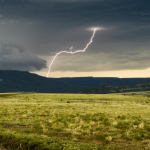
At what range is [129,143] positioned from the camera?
14109 millimetres

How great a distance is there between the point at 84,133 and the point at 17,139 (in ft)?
20.3

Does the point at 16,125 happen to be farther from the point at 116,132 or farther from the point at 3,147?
the point at 116,132

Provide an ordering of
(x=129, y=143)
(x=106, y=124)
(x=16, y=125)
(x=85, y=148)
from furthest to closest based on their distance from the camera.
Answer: (x=106, y=124) → (x=16, y=125) → (x=129, y=143) → (x=85, y=148)

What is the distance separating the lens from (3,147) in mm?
12227

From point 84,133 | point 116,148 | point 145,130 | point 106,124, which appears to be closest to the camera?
point 116,148

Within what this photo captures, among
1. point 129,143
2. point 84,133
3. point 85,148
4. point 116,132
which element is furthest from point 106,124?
point 85,148

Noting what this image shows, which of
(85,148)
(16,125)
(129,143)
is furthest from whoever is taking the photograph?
(16,125)

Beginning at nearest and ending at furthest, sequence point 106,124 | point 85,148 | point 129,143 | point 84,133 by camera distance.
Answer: point 85,148
point 129,143
point 84,133
point 106,124

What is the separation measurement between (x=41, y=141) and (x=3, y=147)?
239 centimetres

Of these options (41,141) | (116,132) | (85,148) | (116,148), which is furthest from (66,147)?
(116,132)

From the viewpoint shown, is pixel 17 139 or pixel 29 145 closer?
pixel 29 145

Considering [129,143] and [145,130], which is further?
[145,130]

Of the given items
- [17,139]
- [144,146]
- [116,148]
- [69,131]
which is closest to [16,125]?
[69,131]

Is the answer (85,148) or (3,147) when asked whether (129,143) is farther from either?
(3,147)
